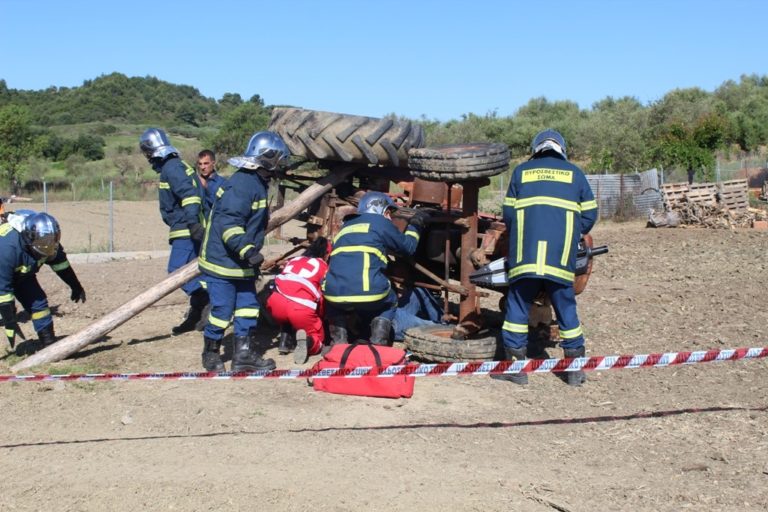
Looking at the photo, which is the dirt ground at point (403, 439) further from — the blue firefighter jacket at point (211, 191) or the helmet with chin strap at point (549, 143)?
the helmet with chin strap at point (549, 143)

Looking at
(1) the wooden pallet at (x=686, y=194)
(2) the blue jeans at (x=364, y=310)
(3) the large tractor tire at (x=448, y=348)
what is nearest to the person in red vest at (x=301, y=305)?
(2) the blue jeans at (x=364, y=310)

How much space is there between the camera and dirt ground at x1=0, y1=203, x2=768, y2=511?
4.86 m

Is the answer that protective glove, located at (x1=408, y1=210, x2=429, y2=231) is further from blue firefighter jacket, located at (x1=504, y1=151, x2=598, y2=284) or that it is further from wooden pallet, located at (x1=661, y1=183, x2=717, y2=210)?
wooden pallet, located at (x1=661, y1=183, x2=717, y2=210)

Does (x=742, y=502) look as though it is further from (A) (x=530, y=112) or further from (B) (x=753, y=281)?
(A) (x=530, y=112)

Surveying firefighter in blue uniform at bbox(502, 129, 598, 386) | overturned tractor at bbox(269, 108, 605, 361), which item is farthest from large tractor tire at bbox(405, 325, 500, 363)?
firefighter in blue uniform at bbox(502, 129, 598, 386)

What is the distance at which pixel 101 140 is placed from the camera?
2864 inches

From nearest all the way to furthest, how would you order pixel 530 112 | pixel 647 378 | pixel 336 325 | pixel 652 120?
pixel 647 378
pixel 336 325
pixel 652 120
pixel 530 112

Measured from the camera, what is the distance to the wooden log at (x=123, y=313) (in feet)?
26.3

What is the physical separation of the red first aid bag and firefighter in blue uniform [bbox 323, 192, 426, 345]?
537mm

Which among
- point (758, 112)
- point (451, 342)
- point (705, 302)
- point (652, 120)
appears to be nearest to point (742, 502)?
point (451, 342)

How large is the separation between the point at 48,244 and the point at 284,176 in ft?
8.57

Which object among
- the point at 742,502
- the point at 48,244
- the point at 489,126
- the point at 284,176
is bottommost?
the point at 742,502

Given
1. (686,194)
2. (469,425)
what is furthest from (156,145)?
(686,194)

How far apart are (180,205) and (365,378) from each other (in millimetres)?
3470
